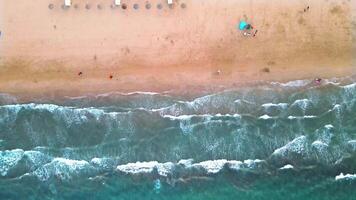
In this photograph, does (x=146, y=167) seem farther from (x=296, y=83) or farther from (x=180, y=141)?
(x=296, y=83)

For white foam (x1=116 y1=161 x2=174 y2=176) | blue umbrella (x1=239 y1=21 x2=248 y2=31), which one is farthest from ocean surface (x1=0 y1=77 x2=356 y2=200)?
blue umbrella (x1=239 y1=21 x2=248 y2=31)

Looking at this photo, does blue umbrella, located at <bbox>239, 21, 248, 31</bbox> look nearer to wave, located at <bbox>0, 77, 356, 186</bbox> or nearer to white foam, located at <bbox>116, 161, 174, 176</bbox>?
wave, located at <bbox>0, 77, 356, 186</bbox>

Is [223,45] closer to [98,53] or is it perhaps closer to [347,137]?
[98,53]

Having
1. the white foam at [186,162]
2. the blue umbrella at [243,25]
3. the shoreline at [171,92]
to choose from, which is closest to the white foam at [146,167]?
the white foam at [186,162]

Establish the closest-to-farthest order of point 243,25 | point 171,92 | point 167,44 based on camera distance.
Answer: point 243,25 → point 167,44 → point 171,92

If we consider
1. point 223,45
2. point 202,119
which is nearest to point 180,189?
point 202,119

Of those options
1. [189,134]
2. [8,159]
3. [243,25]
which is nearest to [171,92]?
[189,134]

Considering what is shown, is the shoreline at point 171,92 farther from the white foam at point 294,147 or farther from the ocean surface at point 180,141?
the white foam at point 294,147
